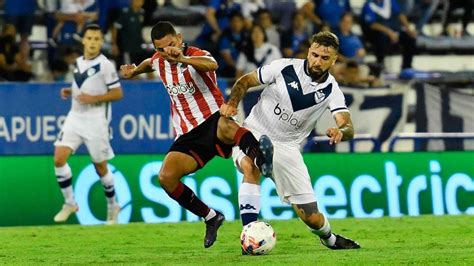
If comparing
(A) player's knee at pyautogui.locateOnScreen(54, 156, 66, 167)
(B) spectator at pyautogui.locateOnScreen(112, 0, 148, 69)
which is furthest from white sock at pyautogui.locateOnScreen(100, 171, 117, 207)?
(B) spectator at pyautogui.locateOnScreen(112, 0, 148, 69)

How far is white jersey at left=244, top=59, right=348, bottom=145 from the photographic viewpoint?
10734 millimetres

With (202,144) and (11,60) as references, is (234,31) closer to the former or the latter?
(11,60)

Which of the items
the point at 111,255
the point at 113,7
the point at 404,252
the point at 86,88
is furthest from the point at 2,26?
the point at 404,252

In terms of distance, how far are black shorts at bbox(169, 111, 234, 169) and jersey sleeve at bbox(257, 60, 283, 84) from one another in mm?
1050

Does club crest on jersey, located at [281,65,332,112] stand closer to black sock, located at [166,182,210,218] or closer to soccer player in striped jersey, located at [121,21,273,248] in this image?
soccer player in striped jersey, located at [121,21,273,248]

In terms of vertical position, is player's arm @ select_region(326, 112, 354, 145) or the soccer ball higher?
player's arm @ select_region(326, 112, 354, 145)

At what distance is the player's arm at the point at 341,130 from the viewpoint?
9.86 metres

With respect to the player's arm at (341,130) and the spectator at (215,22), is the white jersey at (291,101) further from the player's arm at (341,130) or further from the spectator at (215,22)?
the spectator at (215,22)

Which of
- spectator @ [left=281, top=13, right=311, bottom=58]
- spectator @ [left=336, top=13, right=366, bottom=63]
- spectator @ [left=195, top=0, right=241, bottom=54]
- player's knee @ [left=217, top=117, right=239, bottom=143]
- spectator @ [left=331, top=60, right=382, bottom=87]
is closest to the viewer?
player's knee @ [left=217, top=117, right=239, bottom=143]

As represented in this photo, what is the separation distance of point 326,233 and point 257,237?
33.6 inches

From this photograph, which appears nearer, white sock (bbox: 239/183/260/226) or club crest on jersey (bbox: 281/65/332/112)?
white sock (bbox: 239/183/260/226)

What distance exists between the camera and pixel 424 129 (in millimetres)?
17109

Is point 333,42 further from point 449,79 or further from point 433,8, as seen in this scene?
point 433,8

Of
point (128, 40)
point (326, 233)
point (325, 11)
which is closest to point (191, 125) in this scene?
point (326, 233)
